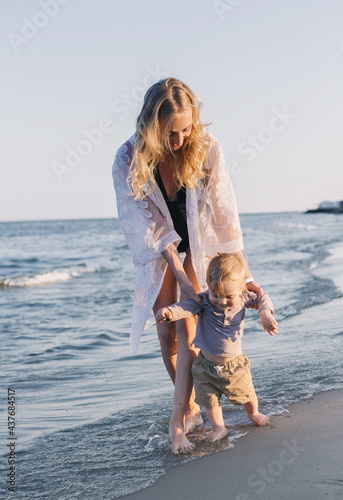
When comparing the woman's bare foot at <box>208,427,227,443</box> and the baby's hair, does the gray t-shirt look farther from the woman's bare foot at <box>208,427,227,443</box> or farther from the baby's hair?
the woman's bare foot at <box>208,427,227,443</box>

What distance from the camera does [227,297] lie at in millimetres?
3164

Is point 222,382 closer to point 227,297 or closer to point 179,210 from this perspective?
point 227,297

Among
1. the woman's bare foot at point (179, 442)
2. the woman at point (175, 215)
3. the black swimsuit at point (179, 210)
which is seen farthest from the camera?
the black swimsuit at point (179, 210)

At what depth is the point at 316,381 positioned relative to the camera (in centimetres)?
383

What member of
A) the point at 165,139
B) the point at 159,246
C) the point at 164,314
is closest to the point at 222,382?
the point at 164,314

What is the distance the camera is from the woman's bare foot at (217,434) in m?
3.06

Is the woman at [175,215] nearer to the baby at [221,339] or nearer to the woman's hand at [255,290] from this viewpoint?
the woman's hand at [255,290]

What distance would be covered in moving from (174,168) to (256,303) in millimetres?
957

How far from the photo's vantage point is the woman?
3.24m

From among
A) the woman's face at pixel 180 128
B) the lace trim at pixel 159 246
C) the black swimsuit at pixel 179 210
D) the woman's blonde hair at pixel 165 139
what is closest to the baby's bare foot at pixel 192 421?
the lace trim at pixel 159 246

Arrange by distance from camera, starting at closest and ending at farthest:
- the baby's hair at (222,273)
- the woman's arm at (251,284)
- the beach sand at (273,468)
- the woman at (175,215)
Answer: the beach sand at (273,468)
the baby's hair at (222,273)
the woman at (175,215)
the woman's arm at (251,284)

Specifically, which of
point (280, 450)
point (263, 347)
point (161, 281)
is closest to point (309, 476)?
point (280, 450)

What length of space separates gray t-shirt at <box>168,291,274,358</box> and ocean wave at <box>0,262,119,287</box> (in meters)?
10.8

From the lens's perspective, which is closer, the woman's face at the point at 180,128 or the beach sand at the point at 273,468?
the beach sand at the point at 273,468
